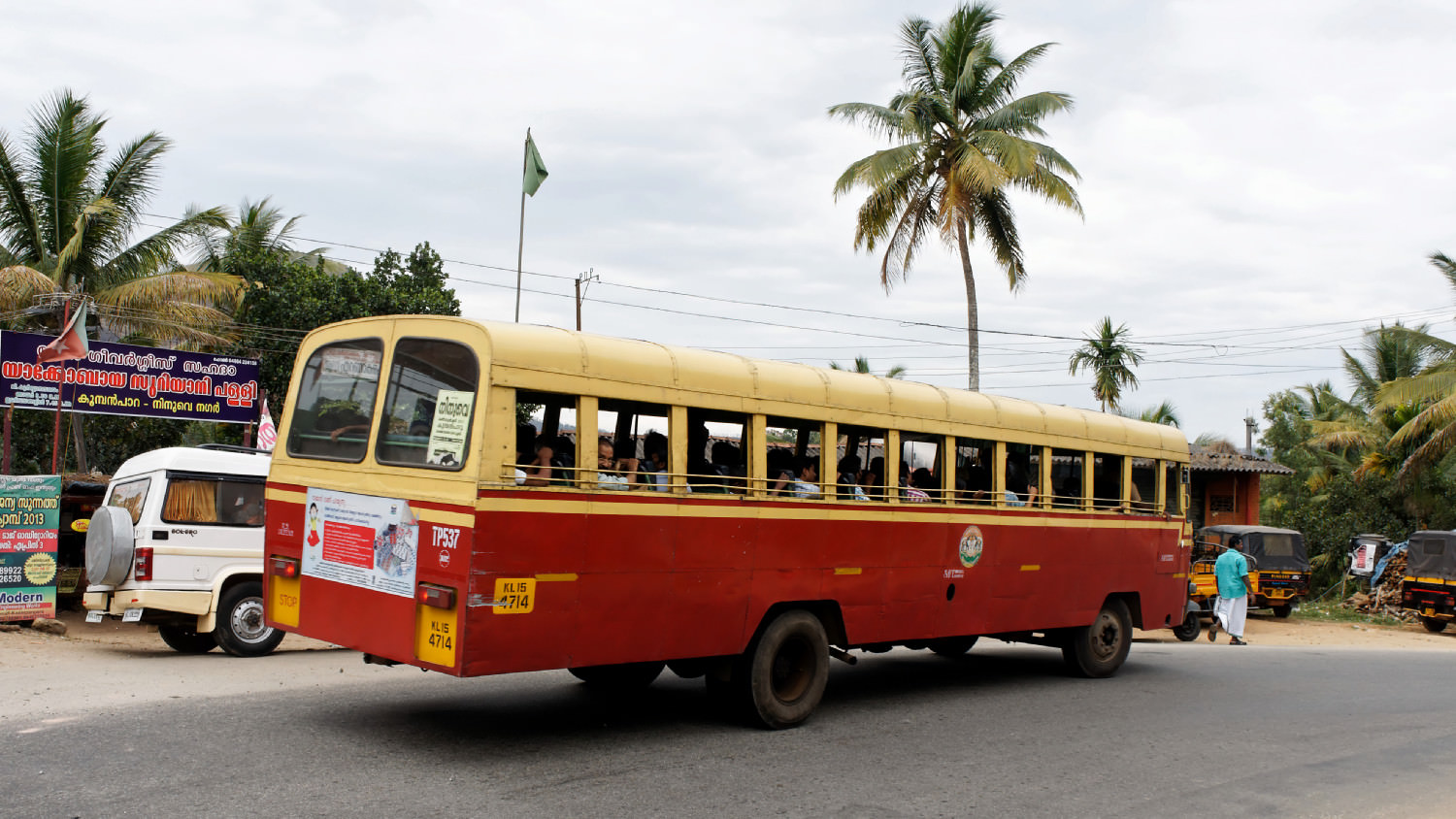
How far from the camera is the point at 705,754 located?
7.60m

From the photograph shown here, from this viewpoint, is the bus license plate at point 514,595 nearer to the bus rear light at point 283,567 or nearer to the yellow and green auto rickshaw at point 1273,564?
the bus rear light at point 283,567

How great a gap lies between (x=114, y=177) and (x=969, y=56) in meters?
18.2

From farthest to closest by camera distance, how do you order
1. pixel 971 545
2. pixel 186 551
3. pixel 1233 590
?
pixel 1233 590 → pixel 186 551 → pixel 971 545

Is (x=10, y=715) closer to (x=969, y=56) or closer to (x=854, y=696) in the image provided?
(x=854, y=696)

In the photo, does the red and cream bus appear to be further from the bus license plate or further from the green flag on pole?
the green flag on pole

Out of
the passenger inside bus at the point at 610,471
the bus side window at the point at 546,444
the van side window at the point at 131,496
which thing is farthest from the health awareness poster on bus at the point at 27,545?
the passenger inside bus at the point at 610,471

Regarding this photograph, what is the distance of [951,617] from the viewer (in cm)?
998

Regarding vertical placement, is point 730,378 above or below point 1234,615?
above

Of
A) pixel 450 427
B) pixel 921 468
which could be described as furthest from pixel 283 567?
pixel 921 468

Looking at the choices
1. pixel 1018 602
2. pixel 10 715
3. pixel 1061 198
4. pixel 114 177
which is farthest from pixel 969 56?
pixel 10 715

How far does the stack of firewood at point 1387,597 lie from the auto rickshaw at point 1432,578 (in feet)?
7.82

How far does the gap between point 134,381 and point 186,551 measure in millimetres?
6513

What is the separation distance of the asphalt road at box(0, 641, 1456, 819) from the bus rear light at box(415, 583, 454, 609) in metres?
1.02

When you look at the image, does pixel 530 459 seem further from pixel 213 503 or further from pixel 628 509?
pixel 213 503
